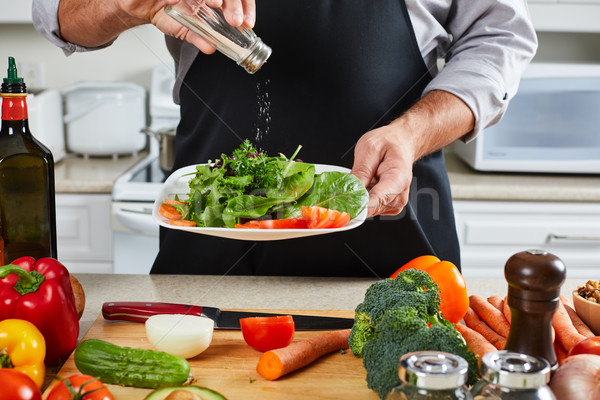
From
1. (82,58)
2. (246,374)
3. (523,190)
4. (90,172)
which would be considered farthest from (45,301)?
(82,58)

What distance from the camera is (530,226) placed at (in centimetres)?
228

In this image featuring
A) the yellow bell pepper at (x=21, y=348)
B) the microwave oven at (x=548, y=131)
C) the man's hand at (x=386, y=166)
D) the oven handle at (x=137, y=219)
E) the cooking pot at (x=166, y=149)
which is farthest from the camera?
the cooking pot at (x=166, y=149)

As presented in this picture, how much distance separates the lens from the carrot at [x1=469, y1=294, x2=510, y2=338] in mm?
1051

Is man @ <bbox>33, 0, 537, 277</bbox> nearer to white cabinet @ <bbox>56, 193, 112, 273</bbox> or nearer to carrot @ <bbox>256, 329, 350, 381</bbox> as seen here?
carrot @ <bbox>256, 329, 350, 381</bbox>

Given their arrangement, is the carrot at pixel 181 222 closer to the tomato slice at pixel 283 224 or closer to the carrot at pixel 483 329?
the tomato slice at pixel 283 224

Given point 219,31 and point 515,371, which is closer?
point 515,371

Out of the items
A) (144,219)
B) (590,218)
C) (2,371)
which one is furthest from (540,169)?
(2,371)

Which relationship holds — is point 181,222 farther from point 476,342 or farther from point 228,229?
point 476,342

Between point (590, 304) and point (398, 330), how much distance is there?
0.37m

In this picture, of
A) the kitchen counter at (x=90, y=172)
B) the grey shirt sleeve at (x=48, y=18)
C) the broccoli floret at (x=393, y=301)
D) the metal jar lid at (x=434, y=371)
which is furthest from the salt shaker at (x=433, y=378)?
the kitchen counter at (x=90, y=172)

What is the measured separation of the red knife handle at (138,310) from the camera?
1103 millimetres

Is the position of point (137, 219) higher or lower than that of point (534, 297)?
lower

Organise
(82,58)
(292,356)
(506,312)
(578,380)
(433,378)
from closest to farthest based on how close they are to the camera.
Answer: (433,378) → (578,380) → (292,356) → (506,312) → (82,58)

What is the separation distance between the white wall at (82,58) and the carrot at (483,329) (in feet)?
6.82
